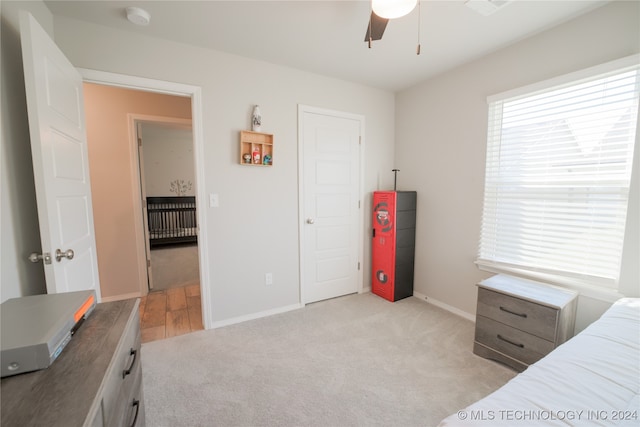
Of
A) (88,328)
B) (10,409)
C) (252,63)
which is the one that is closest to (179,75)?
(252,63)

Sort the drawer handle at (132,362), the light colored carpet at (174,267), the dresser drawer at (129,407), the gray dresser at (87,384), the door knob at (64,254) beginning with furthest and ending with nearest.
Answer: the light colored carpet at (174,267) < the door knob at (64,254) < the drawer handle at (132,362) < the dresser drawer at (129,407) < the gray dresser at (87,384)

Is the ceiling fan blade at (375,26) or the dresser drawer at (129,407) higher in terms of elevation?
the ceiling fan blade at (375,26)

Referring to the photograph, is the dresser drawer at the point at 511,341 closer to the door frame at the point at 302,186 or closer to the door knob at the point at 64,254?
the door frame at the point at 302,186

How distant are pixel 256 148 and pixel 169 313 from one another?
199cm

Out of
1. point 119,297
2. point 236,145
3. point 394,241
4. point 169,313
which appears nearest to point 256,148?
point 236,145

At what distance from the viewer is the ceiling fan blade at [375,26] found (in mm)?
1473

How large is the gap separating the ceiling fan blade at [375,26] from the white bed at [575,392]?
1.76 m

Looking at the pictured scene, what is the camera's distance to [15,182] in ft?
4.47

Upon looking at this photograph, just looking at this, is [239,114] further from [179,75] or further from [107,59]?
[107,59]

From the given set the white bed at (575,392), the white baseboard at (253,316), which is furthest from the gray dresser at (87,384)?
the white baseboard at (253,316)

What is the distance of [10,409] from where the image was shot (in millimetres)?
602

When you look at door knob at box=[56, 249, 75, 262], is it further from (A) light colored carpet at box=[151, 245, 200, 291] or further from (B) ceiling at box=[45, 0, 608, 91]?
(A) light colored carpet at box=[151, 245, 200, 291]

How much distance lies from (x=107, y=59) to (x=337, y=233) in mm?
2585

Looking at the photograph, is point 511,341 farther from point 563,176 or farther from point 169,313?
point 169,313
